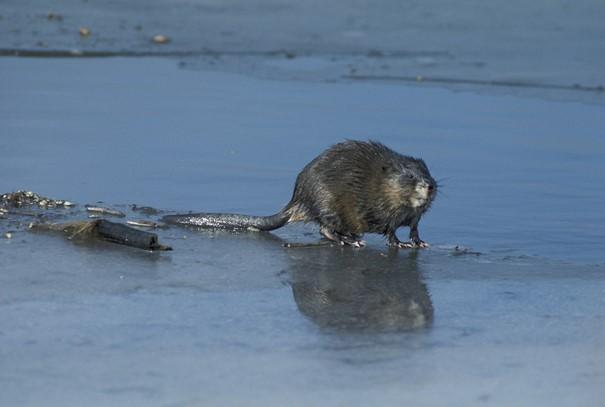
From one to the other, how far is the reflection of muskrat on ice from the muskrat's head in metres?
0.35

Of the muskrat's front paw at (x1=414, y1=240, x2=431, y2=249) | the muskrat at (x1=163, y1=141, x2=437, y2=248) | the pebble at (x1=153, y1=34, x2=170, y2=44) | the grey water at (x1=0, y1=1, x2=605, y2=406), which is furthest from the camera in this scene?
the pebble at (x1=153, y1=34, x2=170, y2=44)

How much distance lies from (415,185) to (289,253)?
86 centimetres

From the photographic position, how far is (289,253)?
6.61 metres

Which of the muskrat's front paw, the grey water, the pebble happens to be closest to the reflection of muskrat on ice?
the grey water

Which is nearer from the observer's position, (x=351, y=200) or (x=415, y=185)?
(x=415, y=185)

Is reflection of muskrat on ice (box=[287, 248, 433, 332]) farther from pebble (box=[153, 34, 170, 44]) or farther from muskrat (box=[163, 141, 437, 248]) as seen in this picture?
pebble (box=[153, 34, 170, 44])

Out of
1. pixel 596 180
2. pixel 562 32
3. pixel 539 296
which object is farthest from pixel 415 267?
pixel 562 32

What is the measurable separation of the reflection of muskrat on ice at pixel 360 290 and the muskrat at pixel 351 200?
31cm

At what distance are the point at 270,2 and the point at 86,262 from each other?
13.0m

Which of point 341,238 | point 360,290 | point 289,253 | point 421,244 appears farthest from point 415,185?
point 360,290

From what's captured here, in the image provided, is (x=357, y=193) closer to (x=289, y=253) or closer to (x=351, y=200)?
(x=351, y=200)

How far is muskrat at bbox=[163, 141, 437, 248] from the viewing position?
702 centimetres

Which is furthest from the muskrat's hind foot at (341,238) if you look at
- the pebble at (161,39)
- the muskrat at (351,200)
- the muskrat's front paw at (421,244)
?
the pebble at (161,39)

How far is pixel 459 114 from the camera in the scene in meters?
11.0
